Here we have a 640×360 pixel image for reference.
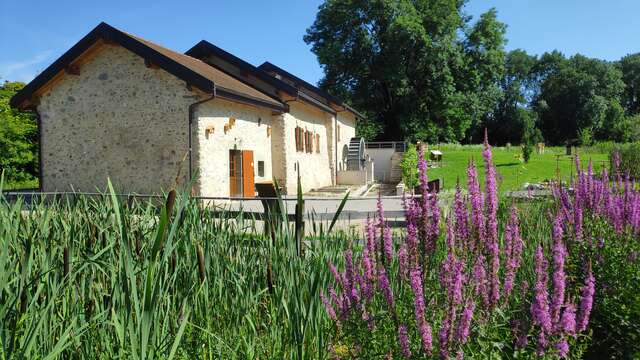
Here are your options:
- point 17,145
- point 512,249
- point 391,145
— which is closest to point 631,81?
point 391,145

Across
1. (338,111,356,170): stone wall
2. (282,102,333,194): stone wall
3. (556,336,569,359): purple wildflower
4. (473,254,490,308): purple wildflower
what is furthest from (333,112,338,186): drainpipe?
(556,336,569,359): purple wildflower

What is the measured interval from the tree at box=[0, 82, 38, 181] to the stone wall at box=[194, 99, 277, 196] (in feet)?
37.3

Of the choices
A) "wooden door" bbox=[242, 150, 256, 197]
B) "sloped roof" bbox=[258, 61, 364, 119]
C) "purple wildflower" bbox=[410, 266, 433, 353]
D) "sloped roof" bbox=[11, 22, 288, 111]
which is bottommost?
"purple wildflower" bbox=[410, 266, 433, 353]

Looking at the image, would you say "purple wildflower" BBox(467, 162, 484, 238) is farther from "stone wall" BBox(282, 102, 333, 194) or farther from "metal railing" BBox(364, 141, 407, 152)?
"metal railing" BBox(364, 141, 407, 152)

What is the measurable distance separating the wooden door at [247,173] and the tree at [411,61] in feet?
67.0

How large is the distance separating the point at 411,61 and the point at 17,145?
25616mm

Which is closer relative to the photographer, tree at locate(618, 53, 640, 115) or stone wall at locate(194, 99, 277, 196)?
stone wall at locate(194, 99, 277, 196)

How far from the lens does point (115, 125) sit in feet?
51.9

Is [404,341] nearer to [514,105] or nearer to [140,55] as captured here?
[140,55]

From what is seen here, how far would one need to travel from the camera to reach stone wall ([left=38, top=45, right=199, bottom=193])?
49.9 ft

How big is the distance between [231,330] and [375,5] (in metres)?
36.6

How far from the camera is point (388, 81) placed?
36.5 metres

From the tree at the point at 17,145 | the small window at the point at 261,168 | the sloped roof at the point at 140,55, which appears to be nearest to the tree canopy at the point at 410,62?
the small window at the point at 261,168

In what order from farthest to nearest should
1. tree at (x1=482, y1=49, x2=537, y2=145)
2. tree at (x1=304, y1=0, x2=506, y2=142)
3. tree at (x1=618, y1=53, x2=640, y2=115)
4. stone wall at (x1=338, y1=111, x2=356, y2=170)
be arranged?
tree at (x1=618, y1=53, x2=640, y2=115)
tree at (x1=482, y1=49, x2=537, y2=145)
tree at (x1=304, y1=0, x2=506, y2=142)
stone wall at (x1=338, y1=111, x2=356, y2=170)
